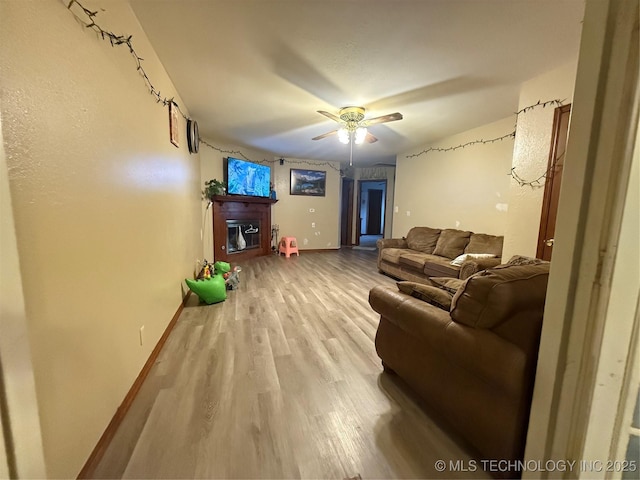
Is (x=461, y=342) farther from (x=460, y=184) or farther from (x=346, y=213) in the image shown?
(x=346, y=213)

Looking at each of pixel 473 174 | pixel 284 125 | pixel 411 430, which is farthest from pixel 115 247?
pixel 473 174

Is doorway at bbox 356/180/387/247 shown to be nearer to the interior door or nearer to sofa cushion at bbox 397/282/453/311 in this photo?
the interior door

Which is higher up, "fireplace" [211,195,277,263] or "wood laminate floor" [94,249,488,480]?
"fireplace" [211,195,277,263]

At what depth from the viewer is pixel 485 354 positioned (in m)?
1.04

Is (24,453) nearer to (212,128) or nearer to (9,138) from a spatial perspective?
(9,138)

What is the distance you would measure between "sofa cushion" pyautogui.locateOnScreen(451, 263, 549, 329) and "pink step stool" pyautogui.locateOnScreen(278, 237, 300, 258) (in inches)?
197

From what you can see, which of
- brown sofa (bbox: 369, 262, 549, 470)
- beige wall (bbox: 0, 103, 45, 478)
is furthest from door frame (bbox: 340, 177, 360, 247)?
beige wall (bbox: 0, 103, 45, 478)

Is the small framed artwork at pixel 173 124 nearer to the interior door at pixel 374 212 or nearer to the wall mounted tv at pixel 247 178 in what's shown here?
the wall mounted tv at pixel 247 178

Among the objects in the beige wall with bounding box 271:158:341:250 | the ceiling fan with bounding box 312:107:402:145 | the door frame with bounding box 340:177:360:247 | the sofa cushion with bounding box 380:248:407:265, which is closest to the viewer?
the ceiling fan with bounding box 312:107:402:145

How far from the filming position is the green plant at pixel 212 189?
182 inches

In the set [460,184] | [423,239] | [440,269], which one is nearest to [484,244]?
[440,269]

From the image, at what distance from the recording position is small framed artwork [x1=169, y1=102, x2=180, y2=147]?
2371 mm

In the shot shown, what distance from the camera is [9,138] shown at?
0.72m

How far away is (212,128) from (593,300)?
15.3ft
